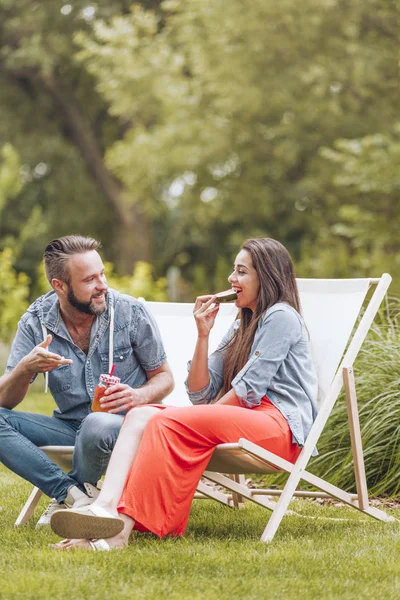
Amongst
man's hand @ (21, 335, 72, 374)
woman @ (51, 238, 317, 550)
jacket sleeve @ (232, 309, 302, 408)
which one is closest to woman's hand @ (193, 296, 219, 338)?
woman @ (51, 238, 317, 550)

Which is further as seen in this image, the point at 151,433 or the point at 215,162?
the point at 215,162

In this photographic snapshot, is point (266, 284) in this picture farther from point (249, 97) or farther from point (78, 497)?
point (249, 97)

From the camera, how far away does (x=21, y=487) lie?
5359mm

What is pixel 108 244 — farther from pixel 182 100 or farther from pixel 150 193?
pixel 182 100

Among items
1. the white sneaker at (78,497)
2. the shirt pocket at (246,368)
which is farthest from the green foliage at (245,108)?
the white sneaker at (78,497)

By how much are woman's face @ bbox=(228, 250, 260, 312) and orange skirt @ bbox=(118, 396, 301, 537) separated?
0.51 meters

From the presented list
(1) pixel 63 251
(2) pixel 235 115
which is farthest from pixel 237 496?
(2) pixel 235 115

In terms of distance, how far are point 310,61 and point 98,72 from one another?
375cm

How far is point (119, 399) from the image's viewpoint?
12.7 feet

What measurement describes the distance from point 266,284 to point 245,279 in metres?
0.09

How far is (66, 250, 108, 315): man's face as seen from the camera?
13.0ft

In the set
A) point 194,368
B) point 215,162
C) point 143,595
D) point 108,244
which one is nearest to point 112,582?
point 143,595

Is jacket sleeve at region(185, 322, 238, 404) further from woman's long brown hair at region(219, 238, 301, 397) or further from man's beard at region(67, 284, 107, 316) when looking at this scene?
man's beard at region(67, 284, 107, 316)

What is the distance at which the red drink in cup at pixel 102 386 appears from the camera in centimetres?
380
